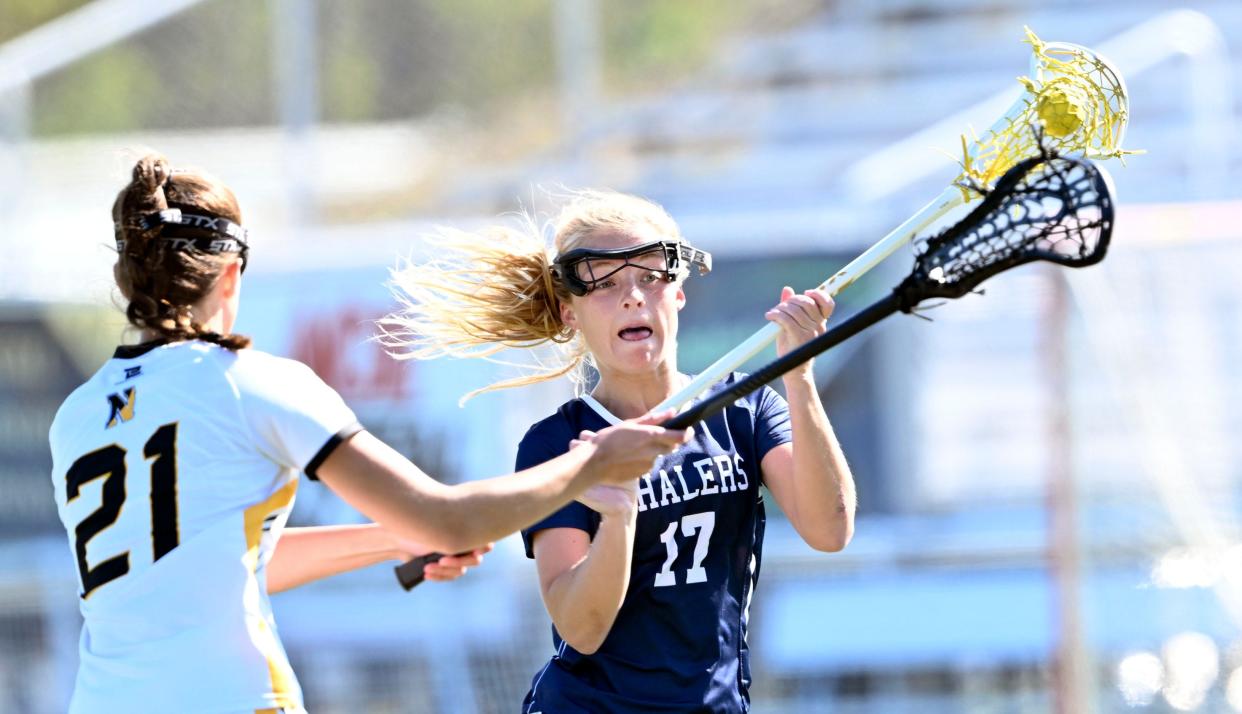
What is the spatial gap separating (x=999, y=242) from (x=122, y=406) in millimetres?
1641

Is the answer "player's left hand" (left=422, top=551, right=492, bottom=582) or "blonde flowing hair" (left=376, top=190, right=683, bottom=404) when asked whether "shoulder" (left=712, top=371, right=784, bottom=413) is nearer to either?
"blonde flowing hair" (left=376, top=190, right=683, bottom=404)

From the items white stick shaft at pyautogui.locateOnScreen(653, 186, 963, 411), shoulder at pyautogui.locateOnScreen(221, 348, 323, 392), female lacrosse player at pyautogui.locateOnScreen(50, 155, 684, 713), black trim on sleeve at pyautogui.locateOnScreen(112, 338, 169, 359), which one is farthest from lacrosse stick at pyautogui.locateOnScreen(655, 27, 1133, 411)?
black trim on sleeve at pyautogui.locateOnScreen(112, 338, 169, 359)

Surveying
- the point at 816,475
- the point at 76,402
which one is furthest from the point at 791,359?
the point at 76,402

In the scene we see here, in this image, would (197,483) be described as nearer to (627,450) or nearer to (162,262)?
(162,262)

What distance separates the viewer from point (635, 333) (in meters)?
3.47

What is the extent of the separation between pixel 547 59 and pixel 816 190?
158 inches

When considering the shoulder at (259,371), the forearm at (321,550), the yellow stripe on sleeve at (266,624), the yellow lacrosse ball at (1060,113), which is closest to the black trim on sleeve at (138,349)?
the shoulder at (259,371)

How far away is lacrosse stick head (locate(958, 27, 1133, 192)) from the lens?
10.5 ft

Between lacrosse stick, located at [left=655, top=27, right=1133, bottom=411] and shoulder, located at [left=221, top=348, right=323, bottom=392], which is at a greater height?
lacrosse stick, located at [left=655, top=27, right=1133, bottom=411]

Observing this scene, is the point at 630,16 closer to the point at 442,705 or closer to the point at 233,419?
the point at 442,705

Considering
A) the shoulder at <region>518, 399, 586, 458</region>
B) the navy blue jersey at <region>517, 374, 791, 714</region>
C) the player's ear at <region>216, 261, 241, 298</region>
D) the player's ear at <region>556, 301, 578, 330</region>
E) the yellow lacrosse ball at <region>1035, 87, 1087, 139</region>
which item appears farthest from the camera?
the player's ear at <region>556, 301, 578, 330</region>

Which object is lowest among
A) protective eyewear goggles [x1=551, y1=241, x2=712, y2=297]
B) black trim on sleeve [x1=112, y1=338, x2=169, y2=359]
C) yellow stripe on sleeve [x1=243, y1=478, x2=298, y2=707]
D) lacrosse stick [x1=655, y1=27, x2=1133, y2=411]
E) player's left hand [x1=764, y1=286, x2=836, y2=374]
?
yellow stripe on sleeve [x1=243, y1=478, x2=298, y2=707]

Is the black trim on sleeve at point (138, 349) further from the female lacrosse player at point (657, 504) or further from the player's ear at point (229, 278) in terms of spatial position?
the female lacrosse player at point (657, 504)

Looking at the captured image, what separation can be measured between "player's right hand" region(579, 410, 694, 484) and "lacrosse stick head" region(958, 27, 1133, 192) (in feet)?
2.67
